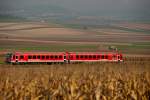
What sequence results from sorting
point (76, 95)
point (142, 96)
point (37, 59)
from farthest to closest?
point (37, 59)
point (142, 96)
point (76, 95)

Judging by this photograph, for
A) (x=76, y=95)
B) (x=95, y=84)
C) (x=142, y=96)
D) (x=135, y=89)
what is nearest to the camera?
(x=76, y=95)

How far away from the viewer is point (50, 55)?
57.0 m

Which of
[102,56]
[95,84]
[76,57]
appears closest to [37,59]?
[76,57]

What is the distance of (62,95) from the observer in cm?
1047

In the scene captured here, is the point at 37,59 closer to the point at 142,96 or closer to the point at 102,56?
the point at 102,56

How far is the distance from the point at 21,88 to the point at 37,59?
45.1 m

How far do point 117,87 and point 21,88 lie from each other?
3.53 metres

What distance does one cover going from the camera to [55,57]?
57.6m

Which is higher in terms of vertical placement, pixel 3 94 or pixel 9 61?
pixel 3 94

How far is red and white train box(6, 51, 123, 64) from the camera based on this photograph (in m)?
56.3

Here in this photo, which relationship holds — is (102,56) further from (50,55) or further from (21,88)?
(21,88)

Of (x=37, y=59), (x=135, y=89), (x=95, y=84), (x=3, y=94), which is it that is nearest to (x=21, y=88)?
(x=3, y=94)

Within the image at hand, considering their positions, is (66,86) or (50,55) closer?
(66,86)

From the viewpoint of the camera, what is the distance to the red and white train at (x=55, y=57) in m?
56.3
